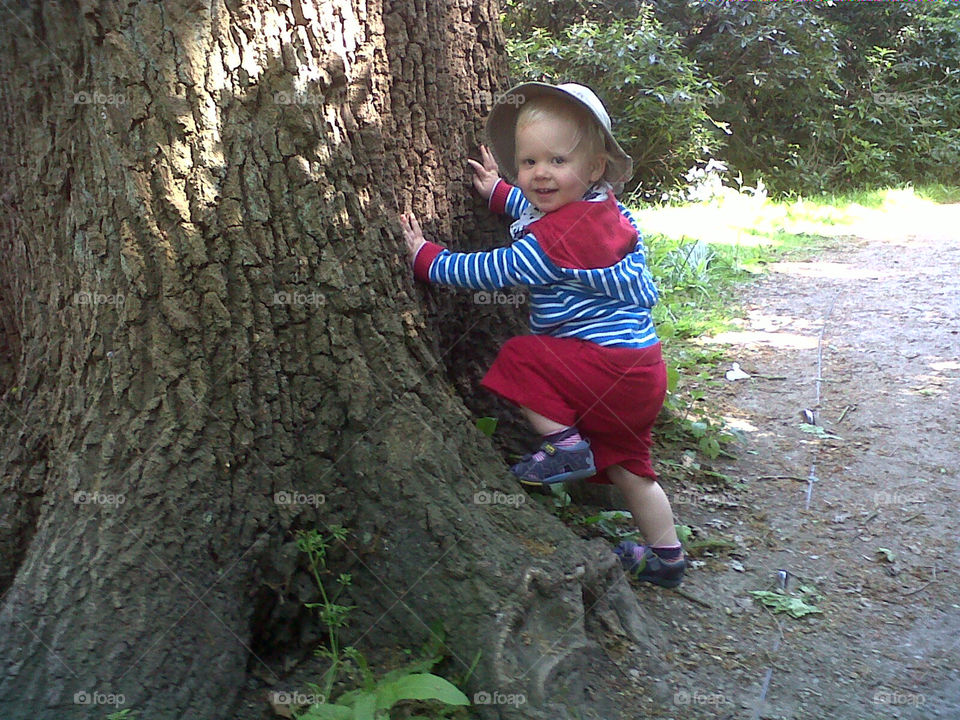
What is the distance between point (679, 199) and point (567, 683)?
30.0 feet

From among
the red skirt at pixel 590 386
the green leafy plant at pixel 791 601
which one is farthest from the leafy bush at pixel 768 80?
the green leafy plant at pixel 791 601

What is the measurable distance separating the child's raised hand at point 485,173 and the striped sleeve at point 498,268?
1.16 ft

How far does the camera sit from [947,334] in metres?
5.76

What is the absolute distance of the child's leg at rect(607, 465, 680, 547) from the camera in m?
3.21

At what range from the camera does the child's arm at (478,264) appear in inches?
117

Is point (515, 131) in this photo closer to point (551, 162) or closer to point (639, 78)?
point (551, 162)

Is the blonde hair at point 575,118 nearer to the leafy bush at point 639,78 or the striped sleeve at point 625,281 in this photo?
the striped sleeve at point 625,281

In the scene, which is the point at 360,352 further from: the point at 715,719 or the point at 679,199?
the point at 679,199

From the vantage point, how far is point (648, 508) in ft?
10.6

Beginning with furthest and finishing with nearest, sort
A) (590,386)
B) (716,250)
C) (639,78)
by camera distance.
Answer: (639,78) → (716,250) → (590,386)

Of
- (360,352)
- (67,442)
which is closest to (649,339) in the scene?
(360,352)

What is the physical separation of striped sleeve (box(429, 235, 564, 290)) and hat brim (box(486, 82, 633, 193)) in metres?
0.41

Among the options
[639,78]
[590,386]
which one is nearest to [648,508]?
[590,386]

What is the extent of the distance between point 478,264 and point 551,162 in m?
0.43
